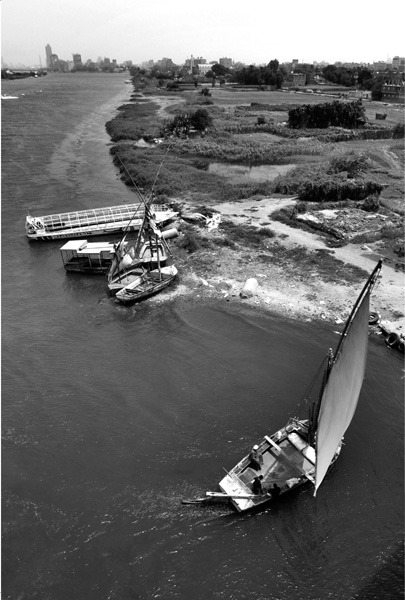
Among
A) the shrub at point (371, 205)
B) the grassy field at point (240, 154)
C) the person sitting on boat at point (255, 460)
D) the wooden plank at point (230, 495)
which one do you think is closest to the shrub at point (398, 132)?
the grassy field at point (240, 154)

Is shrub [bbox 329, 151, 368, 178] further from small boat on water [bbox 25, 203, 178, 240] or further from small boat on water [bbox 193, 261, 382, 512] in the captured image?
small boat on water [bbox 193, 261, 382, 512]

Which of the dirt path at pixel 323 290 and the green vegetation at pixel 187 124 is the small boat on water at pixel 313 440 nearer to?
the dirt path at pixel 323 290

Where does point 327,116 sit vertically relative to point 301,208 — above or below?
above

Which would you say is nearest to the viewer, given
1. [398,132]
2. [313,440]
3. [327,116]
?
[313,440]

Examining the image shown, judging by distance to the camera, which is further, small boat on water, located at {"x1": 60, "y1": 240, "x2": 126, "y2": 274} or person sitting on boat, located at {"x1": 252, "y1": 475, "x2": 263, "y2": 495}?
small boat on water, located at {"x1": 60, "y1": 240, "x2": 126, "y2": 274}

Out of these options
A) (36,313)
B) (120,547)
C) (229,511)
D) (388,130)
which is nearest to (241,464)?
(229,511)

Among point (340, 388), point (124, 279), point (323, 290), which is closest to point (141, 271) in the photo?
point (124, 279)

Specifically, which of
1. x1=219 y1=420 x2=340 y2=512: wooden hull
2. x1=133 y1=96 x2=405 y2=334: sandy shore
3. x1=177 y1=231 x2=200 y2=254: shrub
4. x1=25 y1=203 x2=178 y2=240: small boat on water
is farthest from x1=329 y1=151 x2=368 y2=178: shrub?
x1=219 y1=420 x2=340 y2=512: wooden hull

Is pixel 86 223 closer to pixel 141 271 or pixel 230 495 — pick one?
pixel 141 271
